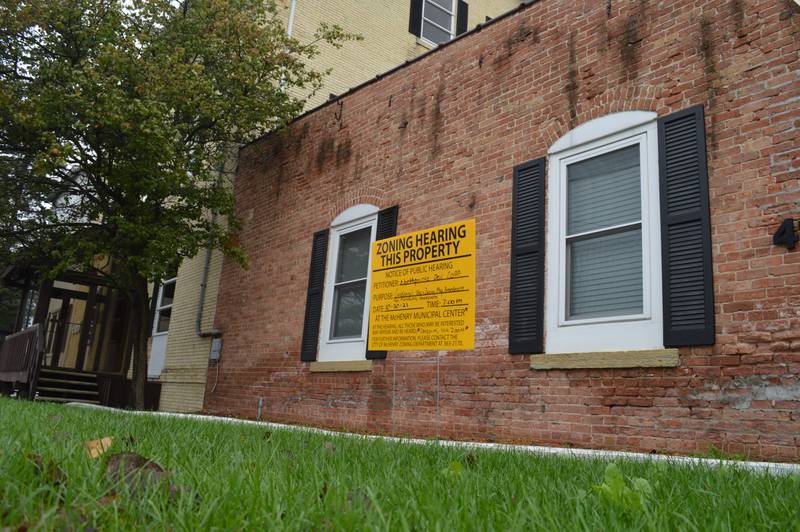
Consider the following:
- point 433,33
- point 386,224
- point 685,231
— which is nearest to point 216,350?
point 386,224

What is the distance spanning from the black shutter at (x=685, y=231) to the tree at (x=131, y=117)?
714cm

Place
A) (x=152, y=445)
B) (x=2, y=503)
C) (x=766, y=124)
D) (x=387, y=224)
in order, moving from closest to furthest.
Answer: (x=2, y=503) → (x=152, y=445) → (x=766, y=124) → (x=387, y=224)

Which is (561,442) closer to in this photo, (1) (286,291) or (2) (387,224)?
(2) (387,224)

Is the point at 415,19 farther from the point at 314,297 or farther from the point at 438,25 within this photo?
the point at 314,297

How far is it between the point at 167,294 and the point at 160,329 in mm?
968

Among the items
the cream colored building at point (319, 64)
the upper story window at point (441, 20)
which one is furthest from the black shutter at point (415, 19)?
the upper story window at point (441, 20)

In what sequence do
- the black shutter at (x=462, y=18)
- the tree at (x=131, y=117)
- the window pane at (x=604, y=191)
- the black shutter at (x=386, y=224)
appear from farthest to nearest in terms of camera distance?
the black shutter at (x=462, y=18), the tree at (x=131, y=117), the black shutter at (x=386, y=224), the window pane at (x=604, y=191)

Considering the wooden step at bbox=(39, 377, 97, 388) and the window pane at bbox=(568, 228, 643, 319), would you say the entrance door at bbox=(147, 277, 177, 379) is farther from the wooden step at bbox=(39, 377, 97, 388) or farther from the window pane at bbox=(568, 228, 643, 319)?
the window pane at bbox=(568, 228, 643, 319)

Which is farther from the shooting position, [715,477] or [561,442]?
[561,442]

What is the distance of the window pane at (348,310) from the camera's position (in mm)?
9211

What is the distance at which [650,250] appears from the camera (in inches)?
233

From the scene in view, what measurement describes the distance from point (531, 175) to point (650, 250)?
169 cm

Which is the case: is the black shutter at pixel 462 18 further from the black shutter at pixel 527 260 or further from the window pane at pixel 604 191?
the window pane at pixel 604 191

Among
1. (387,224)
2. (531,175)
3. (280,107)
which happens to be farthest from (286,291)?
(531,175)
